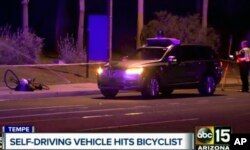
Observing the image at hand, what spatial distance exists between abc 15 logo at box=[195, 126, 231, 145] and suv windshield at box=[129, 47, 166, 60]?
549 inches

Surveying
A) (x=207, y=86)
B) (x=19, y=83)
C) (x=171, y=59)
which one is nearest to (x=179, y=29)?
(x=207, y=86)

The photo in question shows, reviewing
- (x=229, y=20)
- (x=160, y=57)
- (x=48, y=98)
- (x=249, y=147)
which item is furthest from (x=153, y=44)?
(x=229, y=20)

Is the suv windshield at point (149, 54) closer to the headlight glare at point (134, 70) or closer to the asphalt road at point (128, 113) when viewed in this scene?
the headlight glare at point (134, 70)

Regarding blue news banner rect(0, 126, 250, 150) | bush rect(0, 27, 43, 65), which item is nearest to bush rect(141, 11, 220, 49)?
bush rect(0, 27, 43, 65)

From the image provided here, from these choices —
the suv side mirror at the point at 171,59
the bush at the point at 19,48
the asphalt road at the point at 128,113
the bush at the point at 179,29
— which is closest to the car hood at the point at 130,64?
the suv side mirror at the point at 171,59

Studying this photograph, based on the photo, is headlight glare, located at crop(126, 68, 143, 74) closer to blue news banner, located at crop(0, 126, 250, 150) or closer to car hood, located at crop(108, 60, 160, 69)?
car hood, located at crop(108, 60, 160, 69)

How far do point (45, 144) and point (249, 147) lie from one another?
2778 mm

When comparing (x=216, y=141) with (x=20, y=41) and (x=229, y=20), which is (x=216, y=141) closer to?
(x=20, y=41)

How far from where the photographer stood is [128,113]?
17984 millimetres

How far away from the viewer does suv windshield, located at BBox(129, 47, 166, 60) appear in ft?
77.4

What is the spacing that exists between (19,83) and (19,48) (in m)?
7.01

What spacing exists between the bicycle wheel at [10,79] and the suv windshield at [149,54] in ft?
14.7

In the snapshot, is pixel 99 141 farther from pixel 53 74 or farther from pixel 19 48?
pixel 19 48

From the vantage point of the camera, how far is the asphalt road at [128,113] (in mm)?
14843
